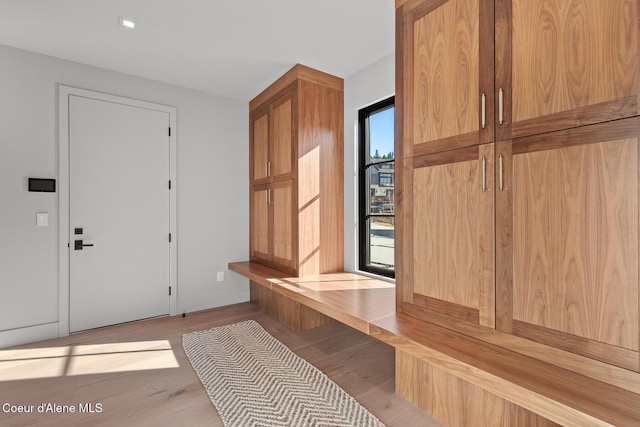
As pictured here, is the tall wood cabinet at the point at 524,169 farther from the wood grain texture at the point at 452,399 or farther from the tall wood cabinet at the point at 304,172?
the tall wood cabinet at the point at 304,172

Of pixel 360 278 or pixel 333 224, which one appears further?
pixel 333 224

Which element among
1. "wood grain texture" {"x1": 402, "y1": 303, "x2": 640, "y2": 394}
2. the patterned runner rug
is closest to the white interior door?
the patterned runner rug

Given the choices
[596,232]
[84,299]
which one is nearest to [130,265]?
[84,299]

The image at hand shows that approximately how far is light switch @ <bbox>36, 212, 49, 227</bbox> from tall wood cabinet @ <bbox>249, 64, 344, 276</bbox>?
1.94 meters

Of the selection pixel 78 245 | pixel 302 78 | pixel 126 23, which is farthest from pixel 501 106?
pixel 78 245

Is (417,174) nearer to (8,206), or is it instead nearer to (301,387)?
(301,387)

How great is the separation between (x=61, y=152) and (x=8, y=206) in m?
0.59

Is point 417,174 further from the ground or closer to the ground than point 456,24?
closer to the ground

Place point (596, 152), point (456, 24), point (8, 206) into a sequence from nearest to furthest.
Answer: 1. point (596, 152)
2. point (456, 24)
3. point (8, 206)

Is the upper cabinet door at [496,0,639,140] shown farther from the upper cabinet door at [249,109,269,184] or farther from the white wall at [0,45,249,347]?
the white wall at [0,45,249,347]

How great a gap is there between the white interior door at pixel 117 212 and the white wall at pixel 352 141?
1903 mm

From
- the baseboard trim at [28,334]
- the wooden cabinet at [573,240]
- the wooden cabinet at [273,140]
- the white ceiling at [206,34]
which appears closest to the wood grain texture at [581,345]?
the wooden cabinet at [573,240]

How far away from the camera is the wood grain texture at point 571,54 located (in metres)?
1.04

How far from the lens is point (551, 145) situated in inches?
47.8
